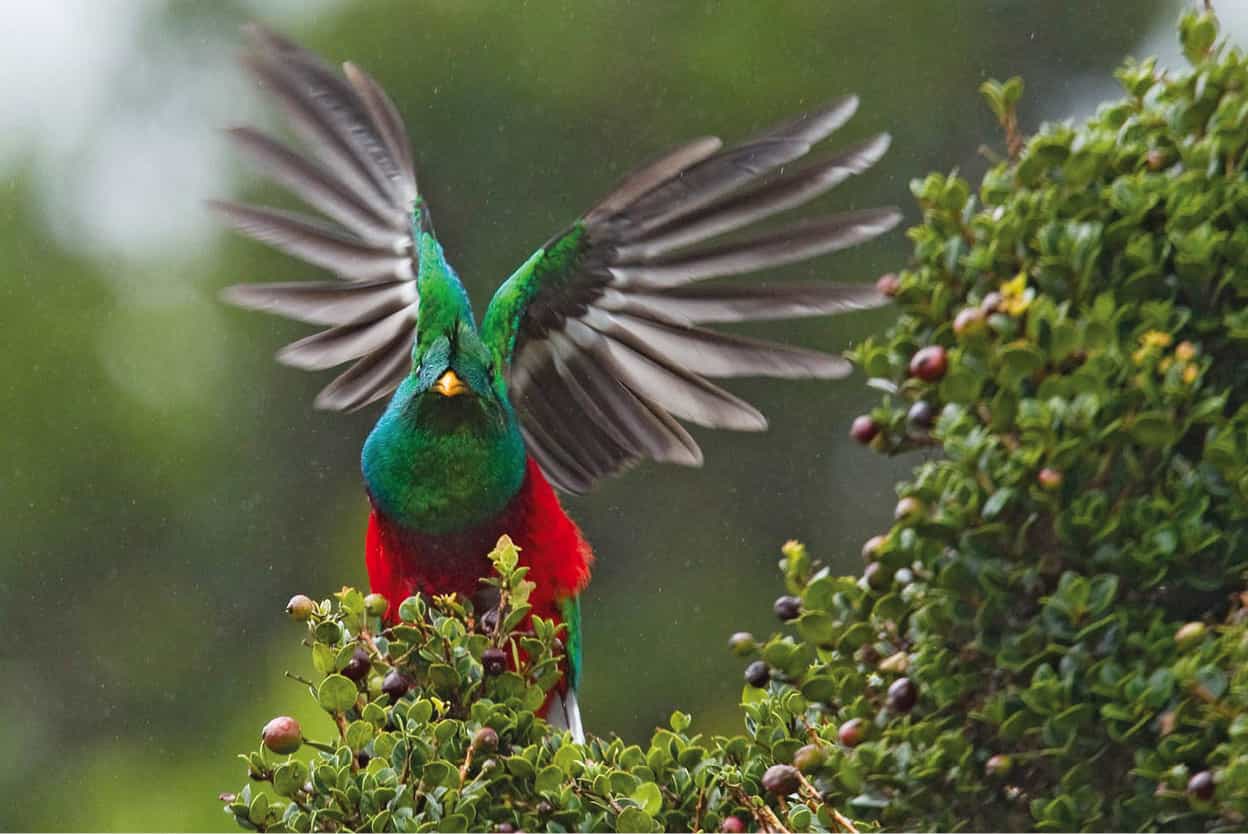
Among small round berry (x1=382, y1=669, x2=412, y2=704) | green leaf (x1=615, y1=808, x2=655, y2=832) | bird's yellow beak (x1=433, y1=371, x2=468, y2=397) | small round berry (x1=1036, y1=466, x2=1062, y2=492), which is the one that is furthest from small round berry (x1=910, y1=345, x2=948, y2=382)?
bird's yellow beak (x1=433, y1=371, x2=468, y2=397)

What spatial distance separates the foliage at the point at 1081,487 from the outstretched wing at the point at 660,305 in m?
0.74

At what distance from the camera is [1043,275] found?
55.0 inches

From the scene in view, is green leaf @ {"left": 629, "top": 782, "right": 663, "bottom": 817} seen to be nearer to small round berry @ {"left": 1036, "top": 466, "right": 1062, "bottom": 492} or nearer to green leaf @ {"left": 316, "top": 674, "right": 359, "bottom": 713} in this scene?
green leaf @ {"left": 316, "top": 674, "right": 359, "bottom": 713}

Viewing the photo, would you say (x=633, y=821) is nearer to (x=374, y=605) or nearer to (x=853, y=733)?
(x=853, y=733)

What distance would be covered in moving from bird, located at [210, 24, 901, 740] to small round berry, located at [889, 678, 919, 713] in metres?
0.85

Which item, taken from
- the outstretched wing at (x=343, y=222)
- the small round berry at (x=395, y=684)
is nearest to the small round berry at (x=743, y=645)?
the small round berry at (x=395, y=684)

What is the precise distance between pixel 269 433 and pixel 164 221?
46.1 inches

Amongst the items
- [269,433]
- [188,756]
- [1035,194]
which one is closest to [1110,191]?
[1035,194]

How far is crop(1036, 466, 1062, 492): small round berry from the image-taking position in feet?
4.33

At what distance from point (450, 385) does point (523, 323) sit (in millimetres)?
505

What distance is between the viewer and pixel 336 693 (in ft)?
5.41

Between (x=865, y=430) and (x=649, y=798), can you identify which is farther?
(x=649, y=798)

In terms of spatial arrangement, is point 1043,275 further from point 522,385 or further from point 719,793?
point 522,385

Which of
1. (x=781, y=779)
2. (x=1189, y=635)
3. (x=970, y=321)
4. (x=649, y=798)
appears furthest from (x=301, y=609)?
(x=1189, y=635)
